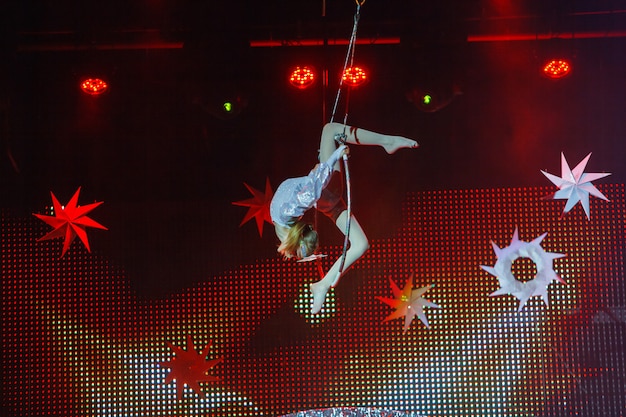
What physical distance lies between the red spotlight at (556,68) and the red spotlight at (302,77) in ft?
7.39

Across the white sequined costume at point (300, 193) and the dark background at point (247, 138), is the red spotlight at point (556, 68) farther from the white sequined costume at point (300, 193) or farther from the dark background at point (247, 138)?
the white sequined costume at point (300, 193)

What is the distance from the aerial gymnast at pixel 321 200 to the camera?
153 inches

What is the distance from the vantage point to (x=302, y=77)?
6711 millimetres

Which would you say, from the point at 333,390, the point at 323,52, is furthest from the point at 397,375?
the point at 323,52

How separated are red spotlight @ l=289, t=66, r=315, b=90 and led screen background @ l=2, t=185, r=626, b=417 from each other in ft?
5.06

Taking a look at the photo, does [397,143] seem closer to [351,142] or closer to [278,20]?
[351,142]

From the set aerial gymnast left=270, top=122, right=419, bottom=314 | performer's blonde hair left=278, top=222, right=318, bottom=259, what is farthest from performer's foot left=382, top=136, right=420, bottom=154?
performer's blonde hair left=278, top=222, right=318, bottom=259

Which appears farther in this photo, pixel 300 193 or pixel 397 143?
pixel 397 143

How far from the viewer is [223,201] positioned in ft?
22.6

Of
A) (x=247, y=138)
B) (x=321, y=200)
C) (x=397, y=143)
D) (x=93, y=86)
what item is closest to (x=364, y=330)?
(x=247, y=138)

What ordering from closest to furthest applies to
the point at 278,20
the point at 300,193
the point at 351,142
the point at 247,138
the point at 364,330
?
1. the point at 300,193
2. the point at 351,142
3. the point at 278,20
4. the point at 364,330
5. the point at 247,138

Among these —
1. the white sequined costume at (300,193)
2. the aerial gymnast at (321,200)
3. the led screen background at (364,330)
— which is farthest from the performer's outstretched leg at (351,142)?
the led screen background at (364,330)

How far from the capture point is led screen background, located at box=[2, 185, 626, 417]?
22.0 feet

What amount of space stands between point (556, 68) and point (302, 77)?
8.03 feet
